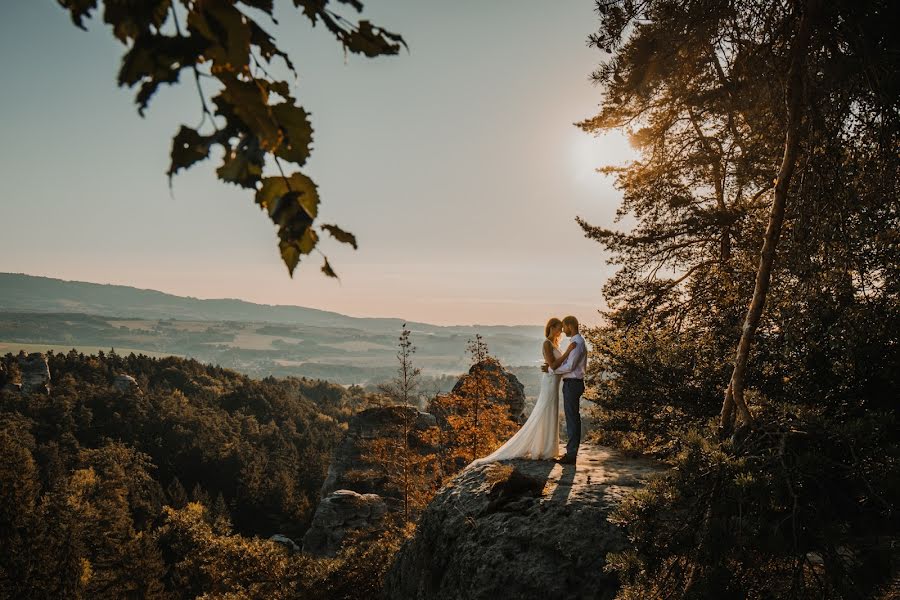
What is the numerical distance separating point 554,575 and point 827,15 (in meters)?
6.10

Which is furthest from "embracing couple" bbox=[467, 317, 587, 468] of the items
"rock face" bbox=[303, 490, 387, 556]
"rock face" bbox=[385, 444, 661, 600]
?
"rock face" bbox=[303, 490, 387, 556]

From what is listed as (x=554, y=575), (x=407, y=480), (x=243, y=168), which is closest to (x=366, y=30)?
(x=243, y=168)

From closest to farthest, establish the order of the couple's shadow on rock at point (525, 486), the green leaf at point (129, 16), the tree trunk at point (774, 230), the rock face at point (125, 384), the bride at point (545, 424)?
the green leaf at point (129, 16) < the tree trunk at point (774, 230) < the couple's shadow on rock at point (525, 486) < the bride at point (545, 424) < the rock face at point (125, 384)

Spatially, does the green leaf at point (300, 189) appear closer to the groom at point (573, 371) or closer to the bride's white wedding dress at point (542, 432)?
the groom at point (573, 371)

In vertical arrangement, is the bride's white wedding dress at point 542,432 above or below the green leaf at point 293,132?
below

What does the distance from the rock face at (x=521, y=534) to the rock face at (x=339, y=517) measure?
1991 cm

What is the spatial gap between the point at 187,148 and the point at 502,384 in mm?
18434

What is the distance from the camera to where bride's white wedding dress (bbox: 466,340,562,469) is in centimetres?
752

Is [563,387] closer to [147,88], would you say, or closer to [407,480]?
[147,88]

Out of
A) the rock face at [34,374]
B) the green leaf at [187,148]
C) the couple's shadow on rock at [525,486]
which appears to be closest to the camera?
the green leaf at [187,148]

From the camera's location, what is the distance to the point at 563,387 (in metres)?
7.25

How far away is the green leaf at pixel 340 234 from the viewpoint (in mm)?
1167

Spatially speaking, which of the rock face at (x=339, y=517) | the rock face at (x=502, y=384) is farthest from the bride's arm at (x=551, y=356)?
the rock face at (x=339, y=517)

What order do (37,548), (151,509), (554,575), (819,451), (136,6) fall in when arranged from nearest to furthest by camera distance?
1. (136,6)
2. (819,451)
3. (554,575)
4. (37,548)
5. (151,509)
